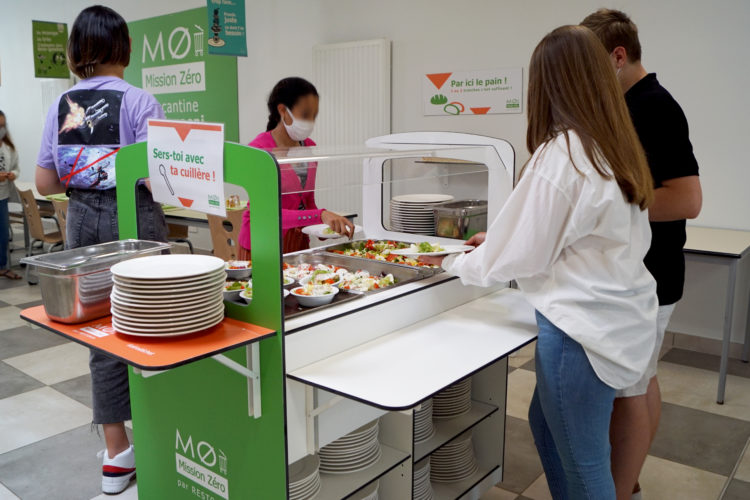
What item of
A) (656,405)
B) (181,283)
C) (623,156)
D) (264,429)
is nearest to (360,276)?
(264,429)

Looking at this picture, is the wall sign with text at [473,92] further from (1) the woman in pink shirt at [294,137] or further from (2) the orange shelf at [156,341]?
(2) the orange shelf at [156,341]

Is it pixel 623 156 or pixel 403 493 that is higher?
pixel 623 156

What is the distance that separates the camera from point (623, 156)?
144 centimetres

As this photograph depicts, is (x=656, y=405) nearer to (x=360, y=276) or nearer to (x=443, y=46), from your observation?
(x=360, y=276)

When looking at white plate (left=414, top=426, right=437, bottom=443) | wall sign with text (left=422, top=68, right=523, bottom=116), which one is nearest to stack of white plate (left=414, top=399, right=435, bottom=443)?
white plate (left=414, top=426, right=437, bottom=443)

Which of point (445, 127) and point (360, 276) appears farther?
point (445, 127)

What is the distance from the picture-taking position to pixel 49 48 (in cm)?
761

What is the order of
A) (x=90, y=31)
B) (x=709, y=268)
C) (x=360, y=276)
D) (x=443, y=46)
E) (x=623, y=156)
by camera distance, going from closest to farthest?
(x=623, y=156) < (x=360, y=276) < (x=90, y=31) < (x=709, y=268) < (x=443, y=46)

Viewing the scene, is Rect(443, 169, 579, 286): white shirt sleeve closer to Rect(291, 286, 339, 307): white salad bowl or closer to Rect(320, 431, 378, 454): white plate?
Rect(291, 286, 339, 307): white salad bowl

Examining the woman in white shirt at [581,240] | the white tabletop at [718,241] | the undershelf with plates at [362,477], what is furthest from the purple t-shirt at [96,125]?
the white tabletop at [718,241]

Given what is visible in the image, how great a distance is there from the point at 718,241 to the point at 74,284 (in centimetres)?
323

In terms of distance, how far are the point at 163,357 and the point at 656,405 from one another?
1623mm

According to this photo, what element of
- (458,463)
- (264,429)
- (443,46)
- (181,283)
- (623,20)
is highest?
(443,46)

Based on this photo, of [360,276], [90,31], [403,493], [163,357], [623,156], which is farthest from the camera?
[90,31]
